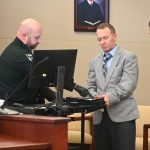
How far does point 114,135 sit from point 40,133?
1319 mm

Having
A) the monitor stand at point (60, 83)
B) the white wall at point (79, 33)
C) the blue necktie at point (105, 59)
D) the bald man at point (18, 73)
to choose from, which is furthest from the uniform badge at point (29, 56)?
the white wall at point (79, 33)

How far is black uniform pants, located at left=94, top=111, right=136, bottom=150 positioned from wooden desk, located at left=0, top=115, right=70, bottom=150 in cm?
121

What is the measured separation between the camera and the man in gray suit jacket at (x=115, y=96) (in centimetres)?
389

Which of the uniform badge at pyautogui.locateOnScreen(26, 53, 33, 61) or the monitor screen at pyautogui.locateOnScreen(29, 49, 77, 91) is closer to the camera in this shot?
the monitor screen at pyautogui.locateOnScreen(29, 49, 77, 91)

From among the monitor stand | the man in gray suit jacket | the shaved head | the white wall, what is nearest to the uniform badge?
the shaved head

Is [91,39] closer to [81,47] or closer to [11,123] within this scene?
[81,47]

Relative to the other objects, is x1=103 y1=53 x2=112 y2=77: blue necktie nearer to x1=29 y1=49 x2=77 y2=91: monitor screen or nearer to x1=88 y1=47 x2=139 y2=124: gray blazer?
x1=88 y1=47 x2=139 y2=124: gray blazer

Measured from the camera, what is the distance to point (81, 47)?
242 inches

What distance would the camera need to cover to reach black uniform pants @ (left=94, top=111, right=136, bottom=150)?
3.90m

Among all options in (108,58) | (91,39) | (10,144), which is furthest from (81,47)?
(10,144)

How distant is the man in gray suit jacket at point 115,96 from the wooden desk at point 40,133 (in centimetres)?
109

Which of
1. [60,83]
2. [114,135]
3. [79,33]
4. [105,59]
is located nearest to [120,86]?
[105,59]

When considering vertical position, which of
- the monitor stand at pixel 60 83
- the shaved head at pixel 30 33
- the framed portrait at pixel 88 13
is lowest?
the monitor stand at pixel 60 83

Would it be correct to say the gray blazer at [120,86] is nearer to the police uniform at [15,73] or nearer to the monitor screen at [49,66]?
the monitor screen at [49,66]
